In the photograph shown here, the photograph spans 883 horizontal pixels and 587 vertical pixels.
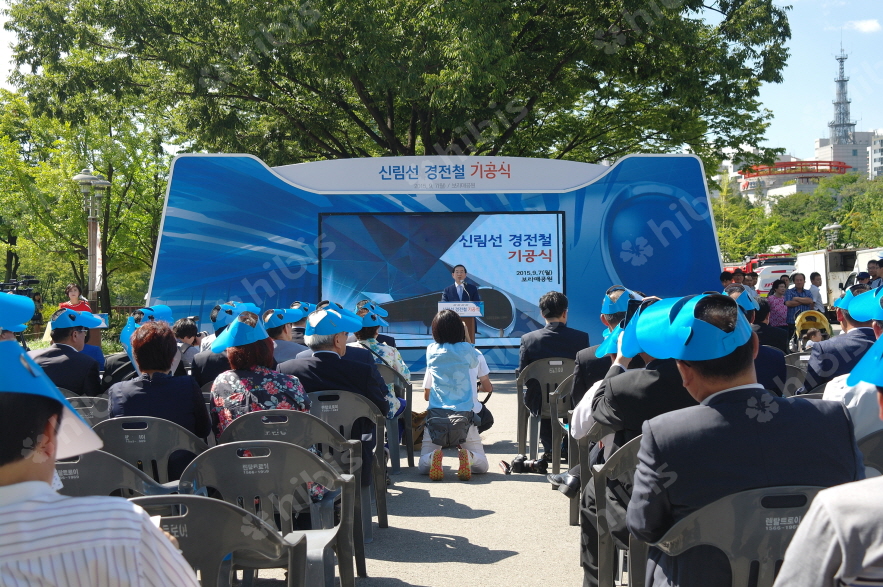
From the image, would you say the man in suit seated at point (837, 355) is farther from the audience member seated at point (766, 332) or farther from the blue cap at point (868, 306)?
the audience member seated at point (766, 332)

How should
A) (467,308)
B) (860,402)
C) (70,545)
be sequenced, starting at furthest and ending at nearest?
(467,308) < (860,402) < (70,545)

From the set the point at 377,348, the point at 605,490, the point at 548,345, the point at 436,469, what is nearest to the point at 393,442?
the point at 436,469

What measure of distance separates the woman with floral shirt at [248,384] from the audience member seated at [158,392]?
0.44 ft

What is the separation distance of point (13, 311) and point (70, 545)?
8.83 feet

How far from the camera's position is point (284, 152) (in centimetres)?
1989

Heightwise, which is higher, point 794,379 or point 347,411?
point 794,379

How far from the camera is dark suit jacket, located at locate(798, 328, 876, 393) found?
5.05m

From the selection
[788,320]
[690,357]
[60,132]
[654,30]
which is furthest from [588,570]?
[60,132]

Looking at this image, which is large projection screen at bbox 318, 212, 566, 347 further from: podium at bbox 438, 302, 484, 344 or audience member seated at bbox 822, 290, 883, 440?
audience member seated at bbox 822, 290, 883, 440

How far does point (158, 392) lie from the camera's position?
14.0 ft

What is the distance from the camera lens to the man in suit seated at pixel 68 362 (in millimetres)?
6070

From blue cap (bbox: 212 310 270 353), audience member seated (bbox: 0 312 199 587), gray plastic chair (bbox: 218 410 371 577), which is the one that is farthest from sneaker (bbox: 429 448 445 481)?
audience member seated (bbox: 0 312 199 587)

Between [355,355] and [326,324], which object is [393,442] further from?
[326,324]

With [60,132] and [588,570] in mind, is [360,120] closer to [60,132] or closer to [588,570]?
[60,132]
